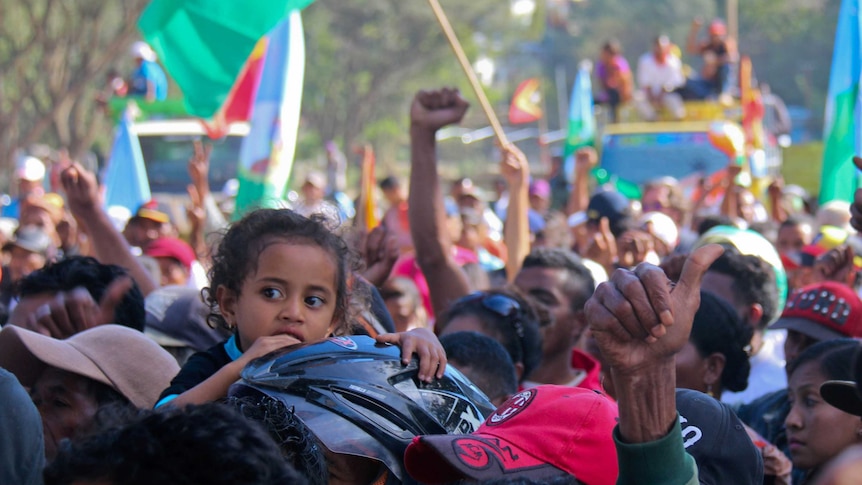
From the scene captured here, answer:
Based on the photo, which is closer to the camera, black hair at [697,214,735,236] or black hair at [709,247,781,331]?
black hair at [709,247,781,331]

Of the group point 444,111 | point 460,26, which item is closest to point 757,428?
point 444,111

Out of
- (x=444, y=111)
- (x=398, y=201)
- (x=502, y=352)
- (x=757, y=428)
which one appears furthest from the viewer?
(x=398, y=201)

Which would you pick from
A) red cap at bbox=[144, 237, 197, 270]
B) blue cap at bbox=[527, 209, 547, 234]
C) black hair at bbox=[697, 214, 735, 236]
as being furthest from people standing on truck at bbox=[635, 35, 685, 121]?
red cap at bbox=[144, 237, 197, 270]

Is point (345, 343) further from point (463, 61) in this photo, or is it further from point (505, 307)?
point (463, 61)

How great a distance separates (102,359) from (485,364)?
Result: 3.54 feet

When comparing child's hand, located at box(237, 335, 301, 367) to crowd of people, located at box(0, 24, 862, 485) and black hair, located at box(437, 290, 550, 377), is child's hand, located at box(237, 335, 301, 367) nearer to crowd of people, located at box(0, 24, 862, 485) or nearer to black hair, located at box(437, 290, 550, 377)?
crowd of people, located at box(0, 24, 862, 485)

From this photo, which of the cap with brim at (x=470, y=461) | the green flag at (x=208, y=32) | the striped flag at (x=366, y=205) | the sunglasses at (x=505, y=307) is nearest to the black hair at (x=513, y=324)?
the sunglasses at (x=505, y=307)

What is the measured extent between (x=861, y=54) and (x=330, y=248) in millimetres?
5715

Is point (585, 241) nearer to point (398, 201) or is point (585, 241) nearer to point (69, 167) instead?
point (398, 201)

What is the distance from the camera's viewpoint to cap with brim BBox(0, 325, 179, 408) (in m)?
2.71

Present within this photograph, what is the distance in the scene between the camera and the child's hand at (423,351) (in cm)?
214

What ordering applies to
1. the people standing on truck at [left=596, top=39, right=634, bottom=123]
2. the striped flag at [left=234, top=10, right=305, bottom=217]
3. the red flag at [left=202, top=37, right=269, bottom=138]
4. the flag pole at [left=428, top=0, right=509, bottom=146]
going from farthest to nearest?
the people standing on truck at [left=596, top=39, right=634, bottom=123] → the red flag at [left=202, top=37, right=269, bottom=138] → the striped flag at [left=234, top=10, right=305, bottom=217] → the flag pole at [left=428, top=0, right=509, bottom=146]

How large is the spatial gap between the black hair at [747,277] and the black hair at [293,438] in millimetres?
3137

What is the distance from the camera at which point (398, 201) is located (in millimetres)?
9359
